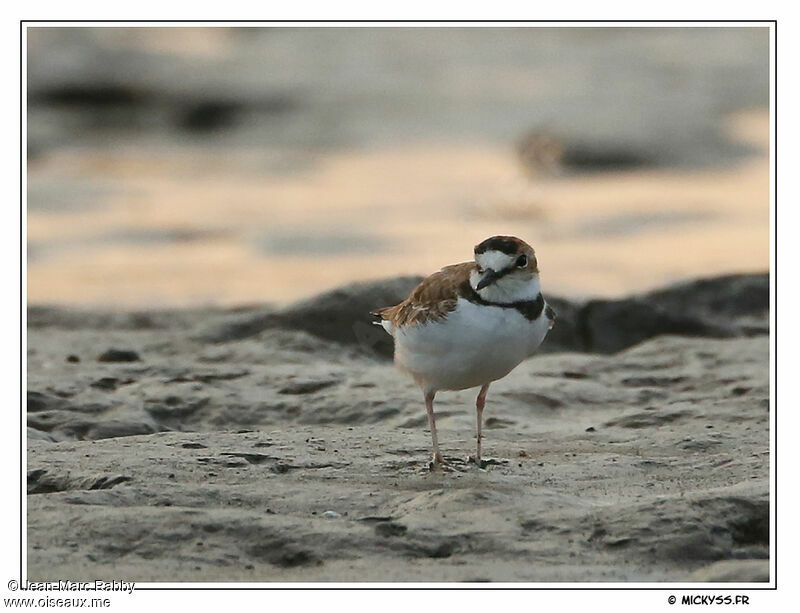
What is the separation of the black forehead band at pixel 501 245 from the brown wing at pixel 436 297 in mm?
218

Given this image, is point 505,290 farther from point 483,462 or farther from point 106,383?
point 106,383

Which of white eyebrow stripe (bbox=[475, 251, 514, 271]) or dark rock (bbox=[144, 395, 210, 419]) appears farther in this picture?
dark rock (bbox=[144, 395, 210, 419])

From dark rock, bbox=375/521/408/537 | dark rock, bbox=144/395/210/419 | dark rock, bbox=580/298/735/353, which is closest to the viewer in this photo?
dark rock, bbox=375/521/408/537

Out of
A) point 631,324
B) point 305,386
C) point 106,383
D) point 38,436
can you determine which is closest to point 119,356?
point 106,383

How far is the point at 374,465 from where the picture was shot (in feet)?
17.8

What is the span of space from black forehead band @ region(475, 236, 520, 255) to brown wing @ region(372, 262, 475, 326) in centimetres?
A: 22

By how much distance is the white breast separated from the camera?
17.4ft

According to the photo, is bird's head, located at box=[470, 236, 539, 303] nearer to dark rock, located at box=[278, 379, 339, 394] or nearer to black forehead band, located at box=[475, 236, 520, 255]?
black forehead band, located at box=[475, 236, 520, 255]

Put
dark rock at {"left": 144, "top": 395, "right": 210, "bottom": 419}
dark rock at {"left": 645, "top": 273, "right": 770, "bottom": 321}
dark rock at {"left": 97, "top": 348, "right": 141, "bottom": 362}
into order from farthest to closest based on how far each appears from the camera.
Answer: dark rock at {"left": 645, "top": 273, "right": 770, "bottom": 321} < dark rock at {"left": 97, "top": 348, "right": 141, "bottom": 362} < dark rock at {"left": 144, "top": 395, "right": 210, "bottom": 419}

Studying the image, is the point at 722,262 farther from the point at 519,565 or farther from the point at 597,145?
the point at 519,565

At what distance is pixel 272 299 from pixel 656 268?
3.37m

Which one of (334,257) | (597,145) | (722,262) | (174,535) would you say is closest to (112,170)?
(334,257)

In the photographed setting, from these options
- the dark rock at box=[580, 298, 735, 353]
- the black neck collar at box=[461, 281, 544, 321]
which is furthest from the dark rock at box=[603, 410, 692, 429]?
the dark rock at box=[580, 298, 735, 353]

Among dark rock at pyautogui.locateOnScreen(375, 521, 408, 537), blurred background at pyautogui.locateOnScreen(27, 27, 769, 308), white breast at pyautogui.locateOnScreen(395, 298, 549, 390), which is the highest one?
blurred background at pyautogui.locateOnScreen(27, 27, 769, 308)
